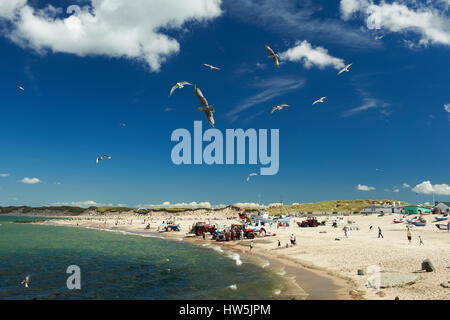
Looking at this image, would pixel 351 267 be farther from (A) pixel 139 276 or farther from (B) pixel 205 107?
(B) pixel 205 107

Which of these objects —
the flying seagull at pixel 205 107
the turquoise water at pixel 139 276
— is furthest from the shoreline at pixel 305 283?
the flying seagull at pixel 205 107

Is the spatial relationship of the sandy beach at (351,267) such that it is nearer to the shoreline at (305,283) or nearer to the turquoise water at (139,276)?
the shoreline at (305,283)

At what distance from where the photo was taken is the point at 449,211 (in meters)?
87.9

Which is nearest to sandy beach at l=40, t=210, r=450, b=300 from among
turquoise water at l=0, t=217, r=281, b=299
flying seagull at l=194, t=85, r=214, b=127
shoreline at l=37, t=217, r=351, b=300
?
shoreline at l=37, t=217, r=351, b=300

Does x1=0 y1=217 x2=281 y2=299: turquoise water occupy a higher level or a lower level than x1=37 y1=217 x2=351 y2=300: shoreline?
lower

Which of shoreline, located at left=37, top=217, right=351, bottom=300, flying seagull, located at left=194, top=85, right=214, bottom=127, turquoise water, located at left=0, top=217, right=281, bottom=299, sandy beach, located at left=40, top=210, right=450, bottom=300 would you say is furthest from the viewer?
turquoise water, located at left=0, top=217, right=281, bottom=299

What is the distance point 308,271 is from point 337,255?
6.07m

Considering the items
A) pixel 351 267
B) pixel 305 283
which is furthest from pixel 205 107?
pixel 351 267

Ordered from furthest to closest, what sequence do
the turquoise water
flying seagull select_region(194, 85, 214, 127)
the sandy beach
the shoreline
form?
the turquoise water → the shoreline → the sandy beach → flying seagull select_region(194, 85, 214, 127)

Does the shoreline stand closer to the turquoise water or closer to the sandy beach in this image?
the sandy beach

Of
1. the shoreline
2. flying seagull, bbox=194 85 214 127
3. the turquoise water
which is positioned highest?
flying seagull, bbox=194 85 214 127
